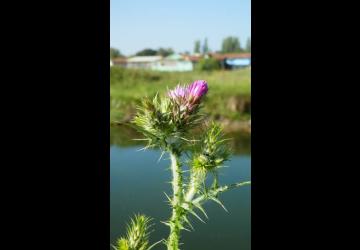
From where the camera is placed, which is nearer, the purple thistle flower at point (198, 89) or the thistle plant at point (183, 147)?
the thistle plant at point (183, 147)

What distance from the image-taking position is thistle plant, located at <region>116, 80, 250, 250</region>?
1.43 meters

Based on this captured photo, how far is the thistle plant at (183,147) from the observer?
1.43 meters

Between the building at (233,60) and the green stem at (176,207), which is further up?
the building at (233,60)

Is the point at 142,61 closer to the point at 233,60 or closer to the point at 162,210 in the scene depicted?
the point at 233,60

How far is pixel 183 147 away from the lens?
1.54 meters

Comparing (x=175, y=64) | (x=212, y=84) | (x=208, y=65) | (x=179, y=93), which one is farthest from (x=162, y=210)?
(x=175, y=64)

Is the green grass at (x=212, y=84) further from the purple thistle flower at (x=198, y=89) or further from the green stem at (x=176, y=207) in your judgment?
the green stem at (x=176, y=207)

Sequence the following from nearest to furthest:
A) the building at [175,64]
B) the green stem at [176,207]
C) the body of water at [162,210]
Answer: the green stem at [176,207] → the body of water at [162,210] → the building at [175,64]

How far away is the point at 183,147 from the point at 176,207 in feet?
0.73

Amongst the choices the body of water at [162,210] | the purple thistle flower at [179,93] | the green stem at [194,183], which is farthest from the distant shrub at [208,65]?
the green stem at [194,183]

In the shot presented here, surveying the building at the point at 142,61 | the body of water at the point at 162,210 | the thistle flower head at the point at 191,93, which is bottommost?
the body of water at the point at 162,210
